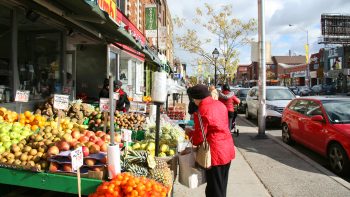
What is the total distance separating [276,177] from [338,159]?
5.14 ft

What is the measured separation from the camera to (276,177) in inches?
260

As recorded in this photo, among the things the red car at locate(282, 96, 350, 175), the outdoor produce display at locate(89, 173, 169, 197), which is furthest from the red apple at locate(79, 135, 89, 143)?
the red car at locate(282, 96, 350, 175)

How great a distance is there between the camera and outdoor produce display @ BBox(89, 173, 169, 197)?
Result: 346cm

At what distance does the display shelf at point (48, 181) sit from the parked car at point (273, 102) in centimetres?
1114

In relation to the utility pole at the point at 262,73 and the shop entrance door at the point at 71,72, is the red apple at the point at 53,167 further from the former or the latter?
the utility pole at the point at 262,73

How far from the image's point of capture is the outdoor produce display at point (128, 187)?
3.46 metres

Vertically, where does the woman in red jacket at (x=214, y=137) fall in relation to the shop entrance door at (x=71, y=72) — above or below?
below

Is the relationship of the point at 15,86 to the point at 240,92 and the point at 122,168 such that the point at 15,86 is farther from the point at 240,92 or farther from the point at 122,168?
the point at 240,92

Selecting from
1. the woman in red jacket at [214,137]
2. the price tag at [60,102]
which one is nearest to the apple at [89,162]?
the woman in red jacket at [214,137]

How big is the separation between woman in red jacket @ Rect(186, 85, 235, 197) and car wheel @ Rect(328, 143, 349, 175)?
3.74 m

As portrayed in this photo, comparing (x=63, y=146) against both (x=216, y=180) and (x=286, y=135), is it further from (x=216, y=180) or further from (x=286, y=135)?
(x=286, y=135)

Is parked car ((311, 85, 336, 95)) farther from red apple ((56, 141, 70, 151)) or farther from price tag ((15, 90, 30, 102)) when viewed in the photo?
red apple ((56, 141, 70, 151))

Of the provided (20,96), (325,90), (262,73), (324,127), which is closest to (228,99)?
(262,73)

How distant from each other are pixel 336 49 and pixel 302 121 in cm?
5371
